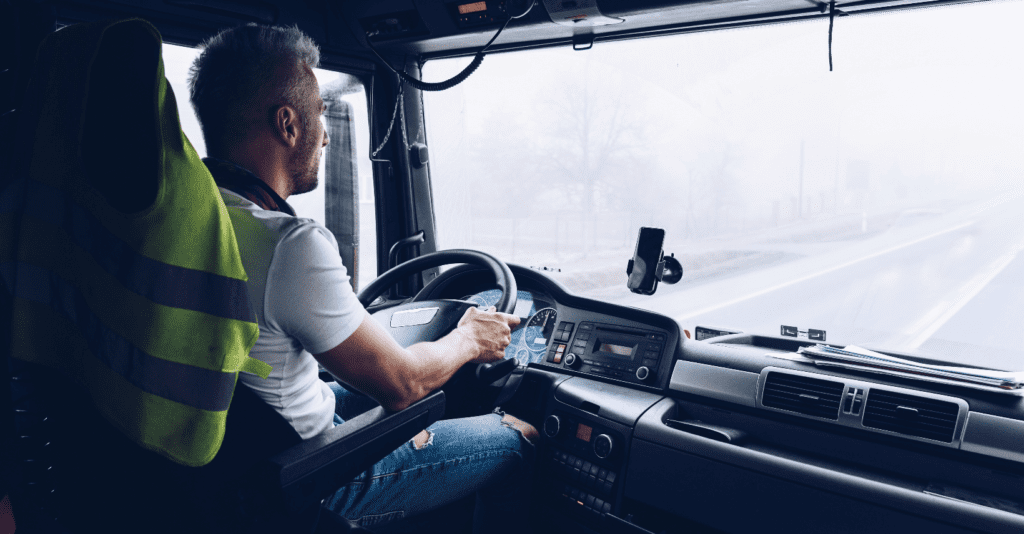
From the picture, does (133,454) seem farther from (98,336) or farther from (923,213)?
(923,213)

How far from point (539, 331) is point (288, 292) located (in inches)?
48.5

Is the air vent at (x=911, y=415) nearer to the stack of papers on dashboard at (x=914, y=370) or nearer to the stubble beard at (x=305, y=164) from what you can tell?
the stack of papers on dashboard at (x=914, y=370)

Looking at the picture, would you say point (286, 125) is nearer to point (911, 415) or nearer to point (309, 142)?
point (309, 142)

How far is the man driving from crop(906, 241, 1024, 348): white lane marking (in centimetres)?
114

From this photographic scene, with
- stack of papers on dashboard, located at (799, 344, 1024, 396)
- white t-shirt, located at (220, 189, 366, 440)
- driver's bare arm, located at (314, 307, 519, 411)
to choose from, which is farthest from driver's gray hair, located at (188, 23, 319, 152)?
stack of papers on dashboard, located at (799, 344, 1024, 396)

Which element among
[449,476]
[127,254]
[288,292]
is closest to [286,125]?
[288,292]

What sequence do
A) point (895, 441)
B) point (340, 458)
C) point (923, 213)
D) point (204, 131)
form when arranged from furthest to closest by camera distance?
1. point (923, 213)
2. point (895, 441)
3. point (204, 131)
4. point (340, 458)

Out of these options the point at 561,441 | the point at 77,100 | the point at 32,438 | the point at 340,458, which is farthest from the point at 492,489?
the point at 77,100

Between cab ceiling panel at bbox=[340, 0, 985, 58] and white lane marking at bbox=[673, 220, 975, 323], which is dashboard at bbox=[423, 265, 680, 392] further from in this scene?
cab ceiling panel at bbox=[340, 0, 985, 58]

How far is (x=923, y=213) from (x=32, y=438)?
2.09 meters

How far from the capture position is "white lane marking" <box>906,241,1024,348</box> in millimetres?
1648

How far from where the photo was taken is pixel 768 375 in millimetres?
1639

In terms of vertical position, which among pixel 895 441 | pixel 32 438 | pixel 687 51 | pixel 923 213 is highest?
pixel 687 51

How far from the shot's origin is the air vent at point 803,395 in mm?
1505
